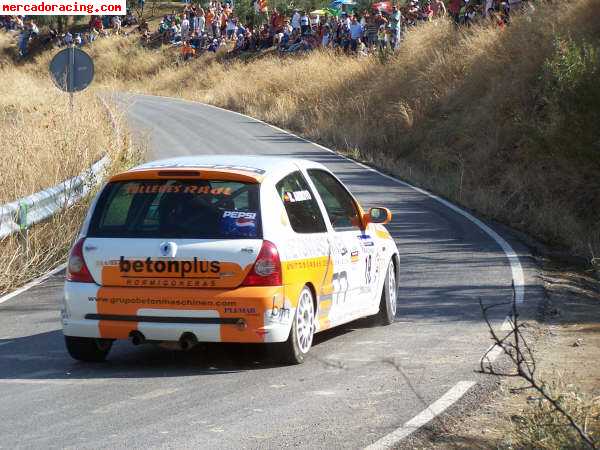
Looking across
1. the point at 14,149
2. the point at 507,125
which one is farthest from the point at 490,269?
the point at 507,125

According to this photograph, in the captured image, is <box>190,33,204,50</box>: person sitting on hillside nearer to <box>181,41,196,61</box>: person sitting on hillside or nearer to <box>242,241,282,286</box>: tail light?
<box>181,41,196,61</box>: person sitting on hillside

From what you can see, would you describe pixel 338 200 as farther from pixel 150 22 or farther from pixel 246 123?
pixel 150 22

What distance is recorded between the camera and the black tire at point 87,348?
8.29m

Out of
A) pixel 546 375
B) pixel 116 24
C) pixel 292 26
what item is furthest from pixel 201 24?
pixel 546 375

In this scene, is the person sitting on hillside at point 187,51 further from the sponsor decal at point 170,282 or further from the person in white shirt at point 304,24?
the sponsor decal at point 170,282

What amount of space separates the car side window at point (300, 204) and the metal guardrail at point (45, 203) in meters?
4.60

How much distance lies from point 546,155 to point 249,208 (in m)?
16.6

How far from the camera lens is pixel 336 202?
951 centimetres

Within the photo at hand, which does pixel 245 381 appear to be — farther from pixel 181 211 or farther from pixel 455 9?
pixel 455 9

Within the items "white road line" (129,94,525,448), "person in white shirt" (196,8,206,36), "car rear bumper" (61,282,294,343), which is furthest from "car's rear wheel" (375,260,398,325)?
"person in white shirt" (196,8,206,36)

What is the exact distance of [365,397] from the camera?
7.20 metres

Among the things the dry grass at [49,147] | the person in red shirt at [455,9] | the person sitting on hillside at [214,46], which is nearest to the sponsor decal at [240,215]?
the dry grass at [49,147]

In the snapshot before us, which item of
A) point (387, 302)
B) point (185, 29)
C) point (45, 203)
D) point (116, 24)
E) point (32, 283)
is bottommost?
point (32, 283)
